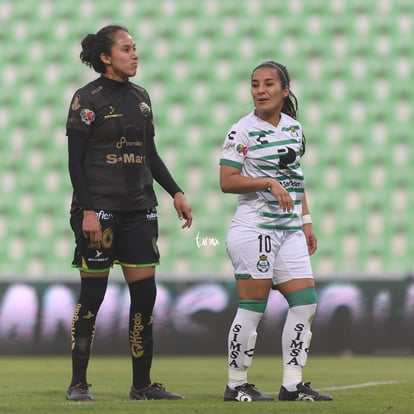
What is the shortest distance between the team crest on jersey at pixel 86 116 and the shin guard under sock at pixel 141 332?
79 cm

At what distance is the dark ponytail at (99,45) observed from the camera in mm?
5492

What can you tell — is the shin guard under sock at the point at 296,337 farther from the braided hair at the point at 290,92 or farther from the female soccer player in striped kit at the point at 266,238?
the braided hair at the point at 290,92

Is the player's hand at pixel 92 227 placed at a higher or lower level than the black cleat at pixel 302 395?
higher

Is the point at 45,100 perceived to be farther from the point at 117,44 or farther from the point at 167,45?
the point at 117,44

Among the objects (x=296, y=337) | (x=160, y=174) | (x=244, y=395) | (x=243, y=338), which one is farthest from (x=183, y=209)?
(x=244, y=395)

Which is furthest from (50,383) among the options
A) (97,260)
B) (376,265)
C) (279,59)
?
(279,59)

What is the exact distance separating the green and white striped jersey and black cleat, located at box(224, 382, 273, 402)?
2.40 feet

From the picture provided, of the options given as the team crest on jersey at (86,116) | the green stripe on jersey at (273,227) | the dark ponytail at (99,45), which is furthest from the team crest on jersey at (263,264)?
the dark ponytail at (99,45)

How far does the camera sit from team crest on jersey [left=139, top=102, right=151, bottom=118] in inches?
218

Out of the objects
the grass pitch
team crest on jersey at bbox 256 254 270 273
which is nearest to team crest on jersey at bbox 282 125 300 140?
team crest on jersey at bbox 256 254 270 273

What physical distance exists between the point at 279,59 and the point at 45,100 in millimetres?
2766

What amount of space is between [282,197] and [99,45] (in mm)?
1157

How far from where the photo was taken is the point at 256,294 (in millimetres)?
5293

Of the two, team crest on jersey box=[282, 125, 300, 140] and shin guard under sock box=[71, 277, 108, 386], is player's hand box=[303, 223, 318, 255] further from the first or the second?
shin guard under sock box=[71, 277, 108, 386]
